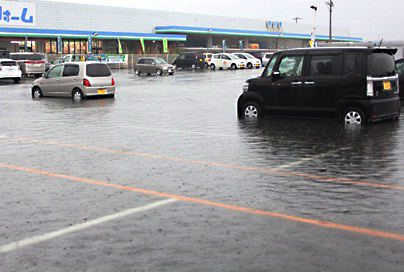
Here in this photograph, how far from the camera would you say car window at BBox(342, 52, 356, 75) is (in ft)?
43.8

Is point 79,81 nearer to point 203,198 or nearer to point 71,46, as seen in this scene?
point 203,198

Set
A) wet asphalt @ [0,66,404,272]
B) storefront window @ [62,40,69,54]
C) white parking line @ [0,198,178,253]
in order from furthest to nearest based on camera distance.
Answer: storefront window @ [62,40,69,54] → white parking line @ [0,198,178,253] → wet asphalt @ [0,66,404,272]

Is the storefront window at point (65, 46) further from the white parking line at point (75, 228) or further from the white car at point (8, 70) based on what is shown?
the white parking line at point (75, 228)

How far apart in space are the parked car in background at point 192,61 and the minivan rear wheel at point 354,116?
161 ft

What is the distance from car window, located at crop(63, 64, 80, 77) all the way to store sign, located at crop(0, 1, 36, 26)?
185 feet

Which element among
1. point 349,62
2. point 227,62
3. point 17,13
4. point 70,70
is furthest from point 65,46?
point 349,62

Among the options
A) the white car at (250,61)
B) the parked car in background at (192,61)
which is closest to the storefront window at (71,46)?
the parked car in background at (192,61)

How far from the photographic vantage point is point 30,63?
150 ft

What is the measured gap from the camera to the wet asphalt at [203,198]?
15.8ft

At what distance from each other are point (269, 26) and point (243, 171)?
115524 mm

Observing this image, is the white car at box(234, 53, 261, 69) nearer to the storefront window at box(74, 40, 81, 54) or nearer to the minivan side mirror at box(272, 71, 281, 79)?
the storefront window at box(74, 40, 81, 54)

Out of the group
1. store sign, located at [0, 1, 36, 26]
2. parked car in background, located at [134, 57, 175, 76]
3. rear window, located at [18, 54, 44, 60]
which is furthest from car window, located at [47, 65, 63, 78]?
store sign, located at [0, 1, 36, 26]

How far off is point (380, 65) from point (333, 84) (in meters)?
1.14

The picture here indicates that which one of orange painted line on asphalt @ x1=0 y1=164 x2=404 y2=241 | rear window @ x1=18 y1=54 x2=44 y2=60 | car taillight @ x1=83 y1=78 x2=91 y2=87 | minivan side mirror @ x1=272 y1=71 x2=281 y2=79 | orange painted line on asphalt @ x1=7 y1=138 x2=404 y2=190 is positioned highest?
rear window @ x1=18 y1=54 x2=44 y2=60
